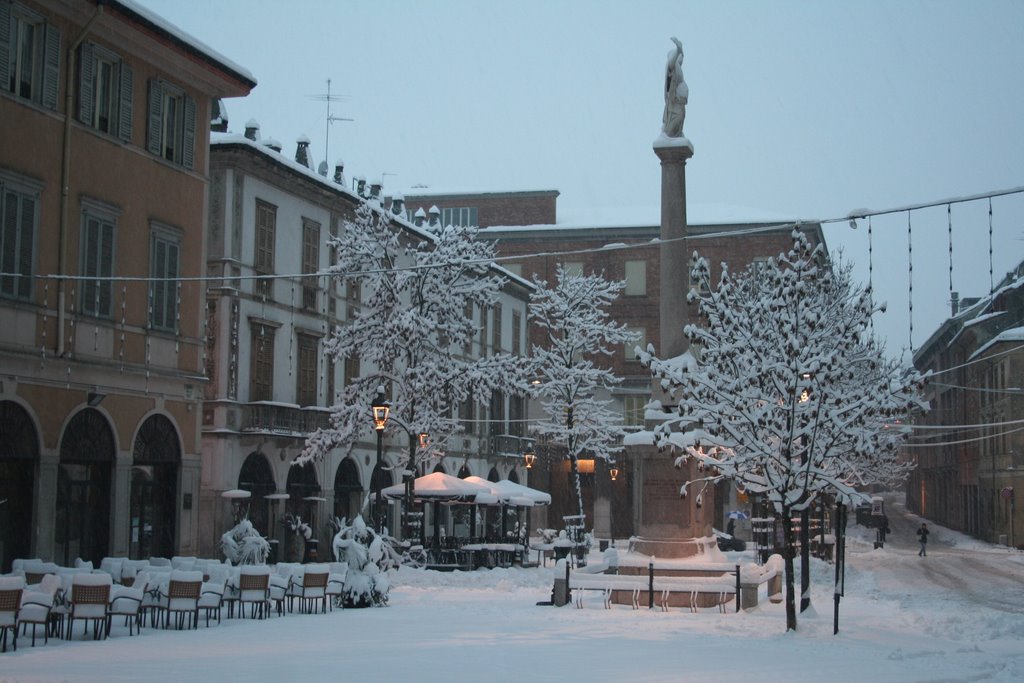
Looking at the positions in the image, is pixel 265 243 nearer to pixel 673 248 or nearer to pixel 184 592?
pixel 673 248

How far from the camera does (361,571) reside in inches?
904

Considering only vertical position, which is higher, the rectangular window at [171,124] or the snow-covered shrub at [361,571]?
the rectangular window at [171,124]

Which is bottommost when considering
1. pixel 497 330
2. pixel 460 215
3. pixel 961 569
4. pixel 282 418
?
pixel 961 569

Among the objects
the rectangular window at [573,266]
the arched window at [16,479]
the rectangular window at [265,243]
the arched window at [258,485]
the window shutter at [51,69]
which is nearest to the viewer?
the arched window at [16,479]

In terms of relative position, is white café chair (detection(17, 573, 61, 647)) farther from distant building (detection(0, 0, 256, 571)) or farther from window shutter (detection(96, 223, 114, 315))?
window shutter (detection(96, 223, 114, 315))

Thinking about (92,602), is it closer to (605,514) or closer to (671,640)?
(671,640)

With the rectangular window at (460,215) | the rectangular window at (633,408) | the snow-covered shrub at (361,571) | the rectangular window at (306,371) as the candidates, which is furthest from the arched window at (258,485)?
the rectangular window at (460,215)

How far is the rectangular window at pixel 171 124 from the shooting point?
28.2 meters

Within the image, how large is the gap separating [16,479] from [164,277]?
6.34 meters

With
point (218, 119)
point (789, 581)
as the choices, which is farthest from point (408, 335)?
point (789, 581)

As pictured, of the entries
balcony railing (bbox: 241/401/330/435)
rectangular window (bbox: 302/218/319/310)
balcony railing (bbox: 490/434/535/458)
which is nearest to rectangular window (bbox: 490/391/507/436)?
balcony railing (bbox: 490/434/535/458)

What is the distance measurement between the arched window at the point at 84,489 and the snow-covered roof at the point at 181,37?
8254 mm

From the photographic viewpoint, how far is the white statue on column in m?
25.8

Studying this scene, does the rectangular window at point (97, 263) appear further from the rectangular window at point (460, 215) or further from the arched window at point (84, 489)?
the rectangular window at point (460, 215)
